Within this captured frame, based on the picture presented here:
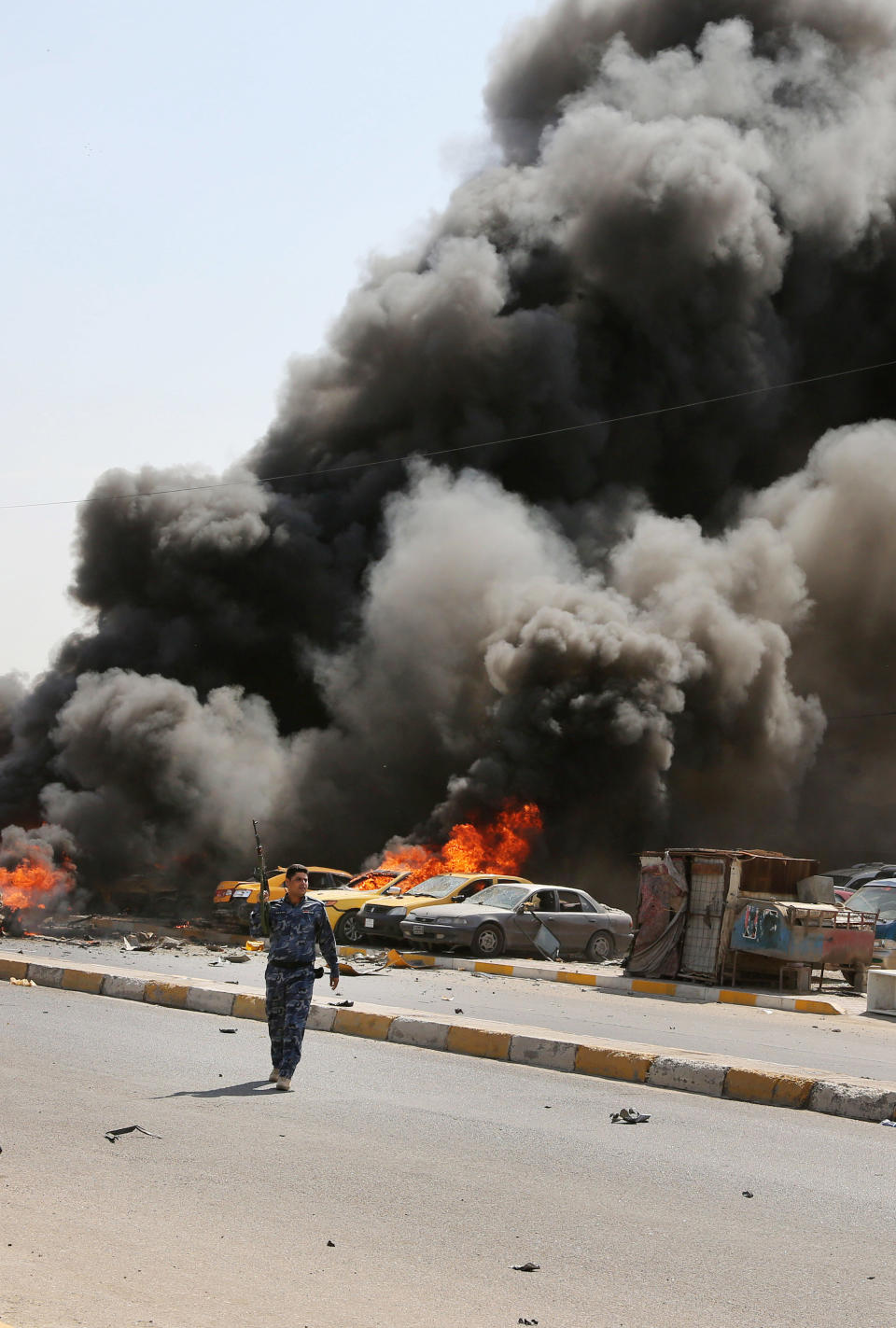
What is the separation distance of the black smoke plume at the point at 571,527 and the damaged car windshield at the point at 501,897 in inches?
360

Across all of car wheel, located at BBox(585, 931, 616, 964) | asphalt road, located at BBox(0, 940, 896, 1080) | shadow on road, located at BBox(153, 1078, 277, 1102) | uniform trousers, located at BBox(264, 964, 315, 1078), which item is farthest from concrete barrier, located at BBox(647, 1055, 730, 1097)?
car wheel, located at BBox(585, 931, 616, 964)

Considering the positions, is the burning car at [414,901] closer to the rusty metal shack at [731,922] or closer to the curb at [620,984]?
the curb at [620,984]

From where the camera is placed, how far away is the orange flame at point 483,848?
2541 centimetres

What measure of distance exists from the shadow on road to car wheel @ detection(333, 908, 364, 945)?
1051cm

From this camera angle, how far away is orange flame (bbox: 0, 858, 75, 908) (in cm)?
2488

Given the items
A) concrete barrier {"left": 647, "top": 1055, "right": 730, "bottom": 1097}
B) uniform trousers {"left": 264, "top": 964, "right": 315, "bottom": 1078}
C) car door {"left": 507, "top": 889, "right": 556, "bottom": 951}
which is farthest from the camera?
car door {"left": 507, "top": 889, "right": 556, "bottom": 951}

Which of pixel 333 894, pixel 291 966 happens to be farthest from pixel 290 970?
pixel 333 894

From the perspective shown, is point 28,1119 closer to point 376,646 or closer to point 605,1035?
point 605,1035

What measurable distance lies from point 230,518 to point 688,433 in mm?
12913

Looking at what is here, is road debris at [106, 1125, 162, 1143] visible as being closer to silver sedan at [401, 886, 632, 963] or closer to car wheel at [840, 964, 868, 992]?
silver sedan at [401, 886, 632, 963]

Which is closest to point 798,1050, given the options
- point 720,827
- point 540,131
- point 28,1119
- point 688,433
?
point 28,1119

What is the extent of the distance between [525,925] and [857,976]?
156 inches

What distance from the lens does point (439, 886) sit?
1753 cm

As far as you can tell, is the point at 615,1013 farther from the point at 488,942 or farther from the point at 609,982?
the point at 488,942
